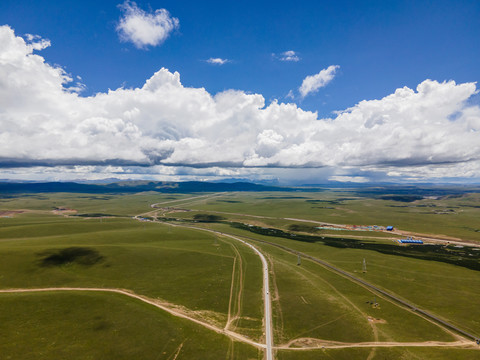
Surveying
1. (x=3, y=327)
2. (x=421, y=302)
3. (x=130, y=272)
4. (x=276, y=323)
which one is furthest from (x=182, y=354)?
(x=421, y=302)

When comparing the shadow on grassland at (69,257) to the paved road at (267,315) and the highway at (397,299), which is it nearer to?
the paved road at (267,315)

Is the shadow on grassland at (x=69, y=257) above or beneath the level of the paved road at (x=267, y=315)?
above

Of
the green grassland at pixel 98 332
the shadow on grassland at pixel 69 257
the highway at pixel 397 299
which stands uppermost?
the shadow on grassland at pixel 69 257

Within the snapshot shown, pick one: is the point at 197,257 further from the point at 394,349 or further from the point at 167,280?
the point at 394,349

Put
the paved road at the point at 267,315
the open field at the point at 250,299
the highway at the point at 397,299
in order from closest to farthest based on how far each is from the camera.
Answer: the paved road at the point at 267,315 < the open field at the point at 250,299 < the highway at the point at 397,299

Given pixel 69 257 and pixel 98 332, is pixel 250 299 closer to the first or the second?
pixel 98 332

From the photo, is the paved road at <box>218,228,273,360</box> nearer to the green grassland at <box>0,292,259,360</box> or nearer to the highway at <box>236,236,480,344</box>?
the green grassland at <box>0,292,259,360</box>

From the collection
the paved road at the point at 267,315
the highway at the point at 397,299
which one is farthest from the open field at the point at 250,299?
the highway at the point at 397,299

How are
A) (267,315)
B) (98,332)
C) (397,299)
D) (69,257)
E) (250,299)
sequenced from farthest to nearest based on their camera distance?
(69,257) < (397,299) < (250,299) < (267,315) < (98,332)

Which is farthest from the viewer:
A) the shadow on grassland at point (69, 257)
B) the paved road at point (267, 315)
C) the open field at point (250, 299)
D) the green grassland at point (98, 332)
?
the shadow on grassland at point (69, 257)

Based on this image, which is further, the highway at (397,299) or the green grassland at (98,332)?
the highway at (397,299)

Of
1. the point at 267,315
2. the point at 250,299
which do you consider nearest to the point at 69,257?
the point at 250,299

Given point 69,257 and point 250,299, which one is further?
point 69,257
